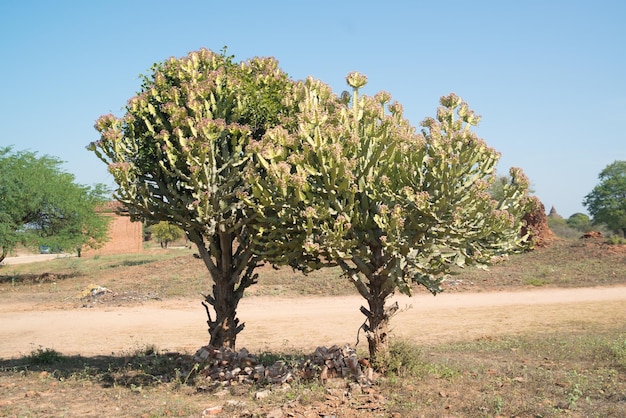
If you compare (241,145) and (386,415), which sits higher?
(241,145)

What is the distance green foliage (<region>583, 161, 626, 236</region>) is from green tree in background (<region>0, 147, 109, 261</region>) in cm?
3862

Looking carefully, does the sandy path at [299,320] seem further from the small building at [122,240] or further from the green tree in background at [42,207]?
the small building at [122,240]

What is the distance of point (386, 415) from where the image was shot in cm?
765

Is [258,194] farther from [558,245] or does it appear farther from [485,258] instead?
[558,245]

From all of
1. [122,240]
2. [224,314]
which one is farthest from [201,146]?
[122,240]

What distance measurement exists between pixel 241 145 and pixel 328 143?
177cm

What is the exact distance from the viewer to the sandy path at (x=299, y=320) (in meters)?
15.0

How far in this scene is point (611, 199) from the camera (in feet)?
161

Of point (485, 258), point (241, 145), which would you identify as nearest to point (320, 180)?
point (241, 145)

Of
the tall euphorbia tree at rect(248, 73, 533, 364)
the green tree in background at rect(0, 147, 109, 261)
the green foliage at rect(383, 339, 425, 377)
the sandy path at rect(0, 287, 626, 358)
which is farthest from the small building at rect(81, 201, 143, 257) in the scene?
Result: the green foliage at rect(383, 339, 425, 377)

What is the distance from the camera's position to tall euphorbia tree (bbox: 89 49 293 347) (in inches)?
375

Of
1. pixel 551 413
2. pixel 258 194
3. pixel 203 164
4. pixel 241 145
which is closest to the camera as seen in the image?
pixel 551 413

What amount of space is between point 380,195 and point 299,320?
10272mm

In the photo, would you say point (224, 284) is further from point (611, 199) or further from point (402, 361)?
point (611, 199)
